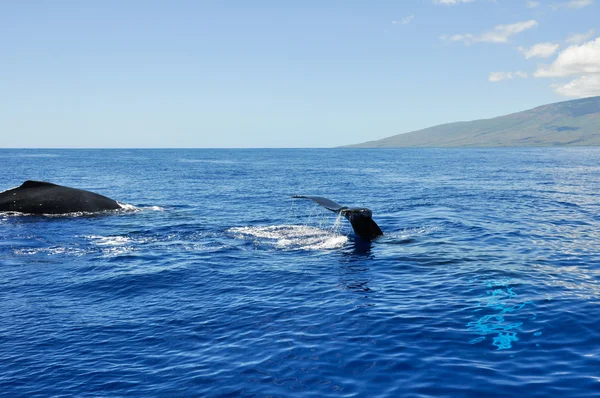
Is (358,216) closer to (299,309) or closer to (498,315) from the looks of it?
(299,309)

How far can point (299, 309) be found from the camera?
12.7 metres

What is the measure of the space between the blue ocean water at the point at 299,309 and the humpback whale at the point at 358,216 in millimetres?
620

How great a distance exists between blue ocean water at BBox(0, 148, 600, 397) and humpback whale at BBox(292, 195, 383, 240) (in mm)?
620

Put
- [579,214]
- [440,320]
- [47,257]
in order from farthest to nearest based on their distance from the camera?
[579,214] < [47,257] < [440,320]

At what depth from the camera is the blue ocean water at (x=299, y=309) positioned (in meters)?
8.95

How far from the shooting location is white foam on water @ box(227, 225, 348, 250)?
20672mm

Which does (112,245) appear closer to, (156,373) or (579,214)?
(156,373)

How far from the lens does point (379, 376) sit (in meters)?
9.04

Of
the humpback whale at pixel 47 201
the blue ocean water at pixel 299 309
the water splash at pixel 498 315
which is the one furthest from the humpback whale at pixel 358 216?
the humpback whale at pixel 47 201

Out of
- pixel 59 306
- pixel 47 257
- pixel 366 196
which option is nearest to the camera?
pixel 59 306

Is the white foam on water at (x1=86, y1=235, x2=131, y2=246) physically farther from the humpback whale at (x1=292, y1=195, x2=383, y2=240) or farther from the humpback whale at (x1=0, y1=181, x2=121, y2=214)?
the humpback whale at (x1=292, y1=195, x2=383, y2=240)

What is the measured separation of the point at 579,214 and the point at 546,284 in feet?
57.8

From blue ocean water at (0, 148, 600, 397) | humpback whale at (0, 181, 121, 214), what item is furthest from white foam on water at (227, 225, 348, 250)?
humpback whale at (0, 181, 121, 214)

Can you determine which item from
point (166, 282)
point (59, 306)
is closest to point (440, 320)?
point (166, 282)
